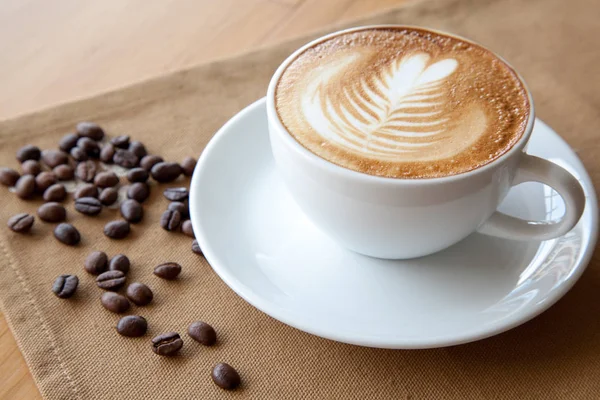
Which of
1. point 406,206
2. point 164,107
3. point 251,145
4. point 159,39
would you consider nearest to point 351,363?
point 406,206

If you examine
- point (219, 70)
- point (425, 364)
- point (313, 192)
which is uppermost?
point (313, 192)

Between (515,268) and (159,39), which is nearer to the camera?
(515,268)

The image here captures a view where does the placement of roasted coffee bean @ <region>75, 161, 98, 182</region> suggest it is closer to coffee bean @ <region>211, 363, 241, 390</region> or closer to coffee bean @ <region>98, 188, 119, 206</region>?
coffee bean @ <region>98, 188, 119, 206</region>

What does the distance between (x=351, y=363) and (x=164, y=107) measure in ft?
2.66

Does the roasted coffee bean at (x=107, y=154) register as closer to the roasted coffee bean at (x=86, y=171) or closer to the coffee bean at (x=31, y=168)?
the roasted coffee bean at (x=86, y=171)

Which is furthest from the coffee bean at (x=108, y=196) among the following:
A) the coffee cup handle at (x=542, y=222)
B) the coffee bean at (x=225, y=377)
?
the coffee cup handle at (x=542, y=222)

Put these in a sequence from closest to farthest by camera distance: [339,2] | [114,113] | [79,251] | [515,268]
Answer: [515,268] < [79,251] < [114,113] < [339,2]

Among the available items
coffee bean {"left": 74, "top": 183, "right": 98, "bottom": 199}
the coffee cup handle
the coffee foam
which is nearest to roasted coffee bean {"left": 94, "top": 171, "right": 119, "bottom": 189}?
coffee bean {"left": 74, "top": 183, "right": 98, "bottom": 199}

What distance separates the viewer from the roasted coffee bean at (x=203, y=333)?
1.02m

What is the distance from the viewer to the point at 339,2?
1.86 m

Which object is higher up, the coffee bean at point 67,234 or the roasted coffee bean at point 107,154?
the roasted coffee bean at point 107,154

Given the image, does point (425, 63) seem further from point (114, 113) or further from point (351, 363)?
point (114, 113)

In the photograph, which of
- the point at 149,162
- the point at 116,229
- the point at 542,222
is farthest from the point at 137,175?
the point at 542,222

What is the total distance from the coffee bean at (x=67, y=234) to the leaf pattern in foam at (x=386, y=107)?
0.51 metres
